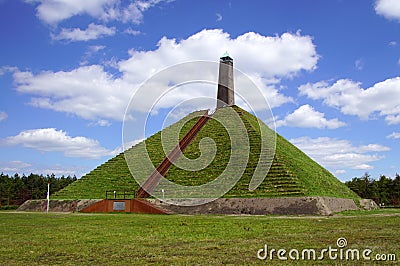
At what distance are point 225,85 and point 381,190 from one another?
34802 millimetres

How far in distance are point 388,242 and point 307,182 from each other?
997 inches

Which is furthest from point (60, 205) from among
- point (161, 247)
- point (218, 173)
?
point (161, 247)

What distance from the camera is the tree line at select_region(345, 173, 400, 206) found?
219 ft

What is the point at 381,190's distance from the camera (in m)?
68.2

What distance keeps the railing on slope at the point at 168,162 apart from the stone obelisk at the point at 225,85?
21.5ft

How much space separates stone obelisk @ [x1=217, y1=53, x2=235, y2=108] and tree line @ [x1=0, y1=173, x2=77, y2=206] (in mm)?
33830

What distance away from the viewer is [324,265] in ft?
22.5

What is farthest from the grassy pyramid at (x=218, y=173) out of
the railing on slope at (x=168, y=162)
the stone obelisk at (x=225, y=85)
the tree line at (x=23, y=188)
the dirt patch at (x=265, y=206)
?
the tree line at (x=23, y=188)

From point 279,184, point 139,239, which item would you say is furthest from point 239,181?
point 139,239

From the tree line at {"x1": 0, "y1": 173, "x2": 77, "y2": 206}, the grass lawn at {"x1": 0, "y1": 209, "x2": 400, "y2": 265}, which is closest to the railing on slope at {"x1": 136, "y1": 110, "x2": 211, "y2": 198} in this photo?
the grass lawn at {"x1": 0, "y1": 209, "x2": 400, "y2": 265}

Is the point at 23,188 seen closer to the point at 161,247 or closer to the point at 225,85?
the point at 225,85

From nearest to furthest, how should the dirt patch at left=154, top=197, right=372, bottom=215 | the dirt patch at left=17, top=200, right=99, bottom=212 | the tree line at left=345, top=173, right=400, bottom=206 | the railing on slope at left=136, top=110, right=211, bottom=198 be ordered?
the dirt patch at left=154, top=197, right=372, bottom=215, the dirt patch at left=17, top=200, right=99, bottom=212, the railing on slope at left=136, top=110, right=211, bottom=198, the tree line at left=345, top=173, right=400, bottom=206

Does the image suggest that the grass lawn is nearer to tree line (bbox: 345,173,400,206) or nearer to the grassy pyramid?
the grassy pyramid

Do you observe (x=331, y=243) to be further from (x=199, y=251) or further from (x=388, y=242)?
(x=199, y=251)
